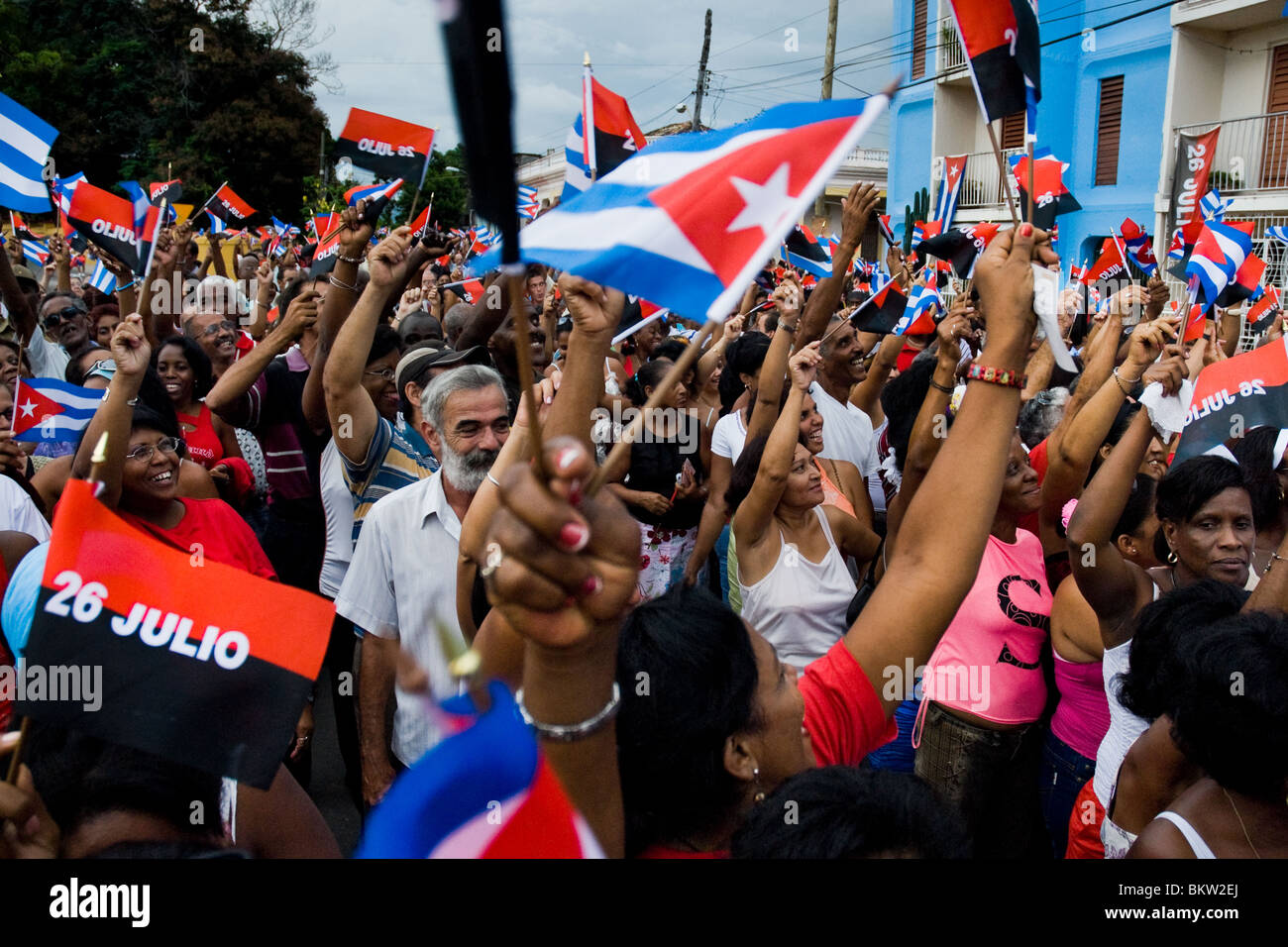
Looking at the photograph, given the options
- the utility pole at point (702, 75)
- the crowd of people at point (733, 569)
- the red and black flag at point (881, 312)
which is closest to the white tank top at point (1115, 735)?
the crowd of people at point (733, 569)

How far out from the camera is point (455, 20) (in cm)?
87

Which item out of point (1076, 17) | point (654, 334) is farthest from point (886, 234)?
point (1076, 17)

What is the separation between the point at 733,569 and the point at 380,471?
4.38 feet

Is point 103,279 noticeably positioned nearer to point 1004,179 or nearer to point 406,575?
point 406,575

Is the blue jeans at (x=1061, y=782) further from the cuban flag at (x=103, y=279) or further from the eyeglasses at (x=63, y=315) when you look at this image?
the cuban flag at (x=103, y=279)

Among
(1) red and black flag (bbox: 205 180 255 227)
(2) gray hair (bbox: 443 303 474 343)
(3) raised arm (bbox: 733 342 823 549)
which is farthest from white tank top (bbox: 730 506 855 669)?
(1) red and black flag (bbox: 205 180 255 227)

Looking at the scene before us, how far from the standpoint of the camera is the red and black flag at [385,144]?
5.75 m

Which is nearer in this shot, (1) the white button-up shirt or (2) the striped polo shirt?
(1) the white button-up shirt

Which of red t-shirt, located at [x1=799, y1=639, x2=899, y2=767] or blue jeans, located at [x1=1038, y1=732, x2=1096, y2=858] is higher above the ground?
red t-shirt, located at [x1=799, y1=639, x2=899, y2=767]

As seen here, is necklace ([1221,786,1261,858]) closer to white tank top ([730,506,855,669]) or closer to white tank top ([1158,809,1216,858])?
white tank top ([1158,809,1216,858])

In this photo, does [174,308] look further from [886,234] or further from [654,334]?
[886,234]

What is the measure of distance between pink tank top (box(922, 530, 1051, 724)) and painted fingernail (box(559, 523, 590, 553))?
2410 millimetres

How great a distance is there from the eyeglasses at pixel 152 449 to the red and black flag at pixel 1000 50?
2.61 meters

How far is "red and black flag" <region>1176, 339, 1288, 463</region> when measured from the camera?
9.84 ft
